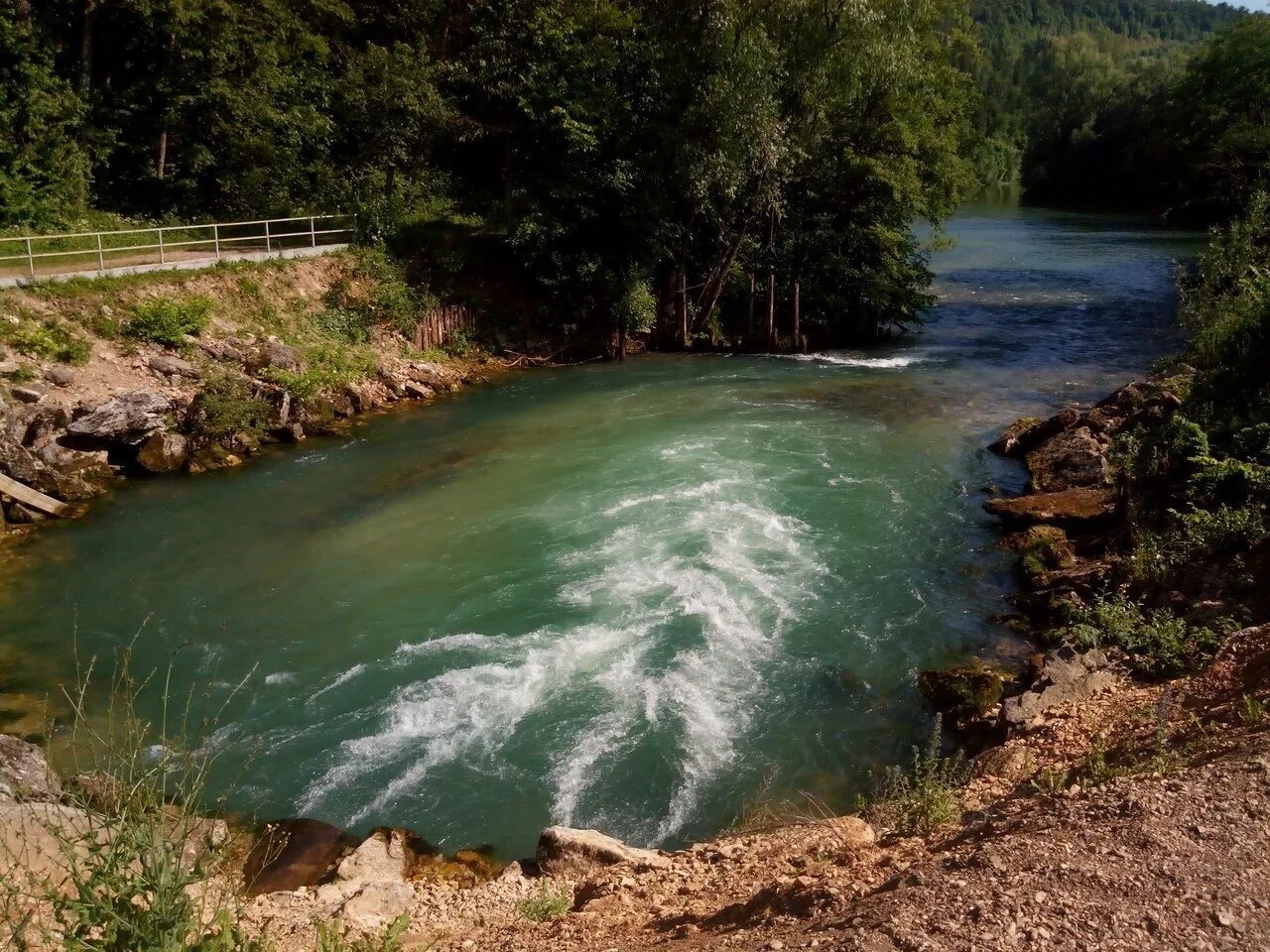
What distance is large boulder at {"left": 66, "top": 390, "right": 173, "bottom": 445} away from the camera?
17.1 metres

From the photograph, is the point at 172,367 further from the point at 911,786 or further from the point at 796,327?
the point at 796,327

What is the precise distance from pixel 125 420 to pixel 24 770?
11.0 metres

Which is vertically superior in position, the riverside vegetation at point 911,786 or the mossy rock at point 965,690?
the riverside vegetation at point 911,786

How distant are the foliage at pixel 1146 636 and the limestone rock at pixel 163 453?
54.3ft

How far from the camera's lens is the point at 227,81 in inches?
1128

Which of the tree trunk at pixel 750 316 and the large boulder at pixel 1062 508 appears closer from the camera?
Answer: the large boulder at pixel 1062 508

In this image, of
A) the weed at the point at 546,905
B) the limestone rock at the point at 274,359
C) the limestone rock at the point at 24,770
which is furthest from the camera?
the limestone rock at the point at 274,359

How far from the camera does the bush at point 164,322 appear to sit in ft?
65.0

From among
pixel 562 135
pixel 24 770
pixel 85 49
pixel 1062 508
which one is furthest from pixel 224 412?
pixel 85 49

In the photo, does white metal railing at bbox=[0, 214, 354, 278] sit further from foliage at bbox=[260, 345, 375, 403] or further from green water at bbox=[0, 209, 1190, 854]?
Result: green water at bbox=[0, 209, 1190, 854]

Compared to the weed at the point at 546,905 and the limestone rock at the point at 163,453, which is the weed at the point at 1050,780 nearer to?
the weed at the point at 546,905

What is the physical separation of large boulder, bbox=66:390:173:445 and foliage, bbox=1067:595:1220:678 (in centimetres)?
1707

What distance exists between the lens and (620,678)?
1063cm

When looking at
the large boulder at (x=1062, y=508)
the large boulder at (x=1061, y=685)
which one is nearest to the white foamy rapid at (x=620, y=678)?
the large boulder at (x=1061, y=685)
